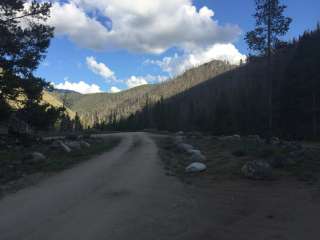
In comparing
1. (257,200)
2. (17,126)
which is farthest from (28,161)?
(257,200)

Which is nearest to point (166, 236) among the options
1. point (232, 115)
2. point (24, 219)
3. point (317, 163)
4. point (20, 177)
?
point (24, 219)

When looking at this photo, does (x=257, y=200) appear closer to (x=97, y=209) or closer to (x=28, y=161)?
(x=97, y=209)

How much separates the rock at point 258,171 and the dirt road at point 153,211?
72 cm

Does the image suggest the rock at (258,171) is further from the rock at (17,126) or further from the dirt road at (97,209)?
the rock at (17,126)

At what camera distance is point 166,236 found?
649cm

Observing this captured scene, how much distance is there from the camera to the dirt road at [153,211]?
263 inches

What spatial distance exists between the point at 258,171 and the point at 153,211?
557 centimetres

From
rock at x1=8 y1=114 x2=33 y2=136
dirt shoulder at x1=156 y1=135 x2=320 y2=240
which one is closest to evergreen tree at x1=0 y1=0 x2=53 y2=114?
rock at x1=8 y1=114 x2=33 y2=136

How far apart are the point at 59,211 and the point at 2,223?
1.31 m

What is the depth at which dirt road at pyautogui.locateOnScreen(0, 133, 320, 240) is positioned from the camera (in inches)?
263

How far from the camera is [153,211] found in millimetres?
8148

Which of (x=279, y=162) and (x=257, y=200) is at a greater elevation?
(x=279, y=162)

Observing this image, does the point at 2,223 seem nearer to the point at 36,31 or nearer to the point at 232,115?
the point at 36,31

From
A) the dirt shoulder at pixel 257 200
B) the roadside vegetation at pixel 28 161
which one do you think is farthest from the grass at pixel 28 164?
the dirt shoulder at pixel 257 200
